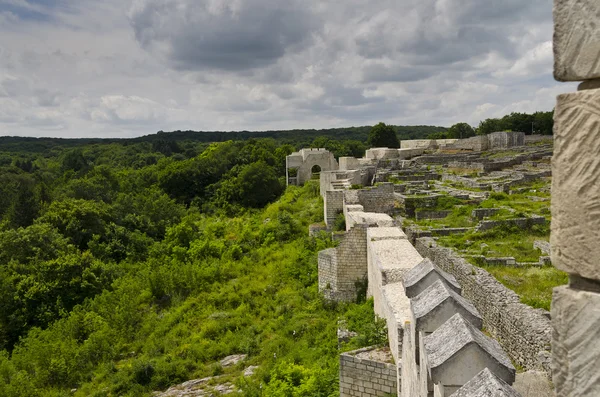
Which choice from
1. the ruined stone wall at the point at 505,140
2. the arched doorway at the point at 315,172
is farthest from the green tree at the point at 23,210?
the ruined stone wall at the point at 505,140

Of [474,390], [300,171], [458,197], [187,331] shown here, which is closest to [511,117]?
[300,171]

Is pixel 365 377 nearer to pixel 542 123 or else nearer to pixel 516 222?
pixel 516 222

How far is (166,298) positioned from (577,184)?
19.3 meters

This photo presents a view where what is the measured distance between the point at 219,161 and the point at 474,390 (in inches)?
1579

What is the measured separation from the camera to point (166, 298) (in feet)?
62.9

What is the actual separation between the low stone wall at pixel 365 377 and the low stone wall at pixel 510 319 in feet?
6.87

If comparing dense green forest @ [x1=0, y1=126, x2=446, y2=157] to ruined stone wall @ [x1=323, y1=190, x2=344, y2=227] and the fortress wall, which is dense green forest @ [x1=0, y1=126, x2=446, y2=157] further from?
the fortress wall

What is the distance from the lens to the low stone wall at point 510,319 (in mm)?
7020

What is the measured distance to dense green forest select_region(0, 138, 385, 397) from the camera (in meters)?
12.5

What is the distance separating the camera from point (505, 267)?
12305 millimetres

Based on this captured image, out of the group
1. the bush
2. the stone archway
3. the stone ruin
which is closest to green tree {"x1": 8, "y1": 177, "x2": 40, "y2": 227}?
the stone archway

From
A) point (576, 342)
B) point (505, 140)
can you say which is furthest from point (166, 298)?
point (505, 140)

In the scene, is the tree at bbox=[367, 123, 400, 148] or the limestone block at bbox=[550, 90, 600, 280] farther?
the tree at bbox=[367, 123, 400, 148]

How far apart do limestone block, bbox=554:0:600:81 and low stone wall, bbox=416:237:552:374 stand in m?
5.91
